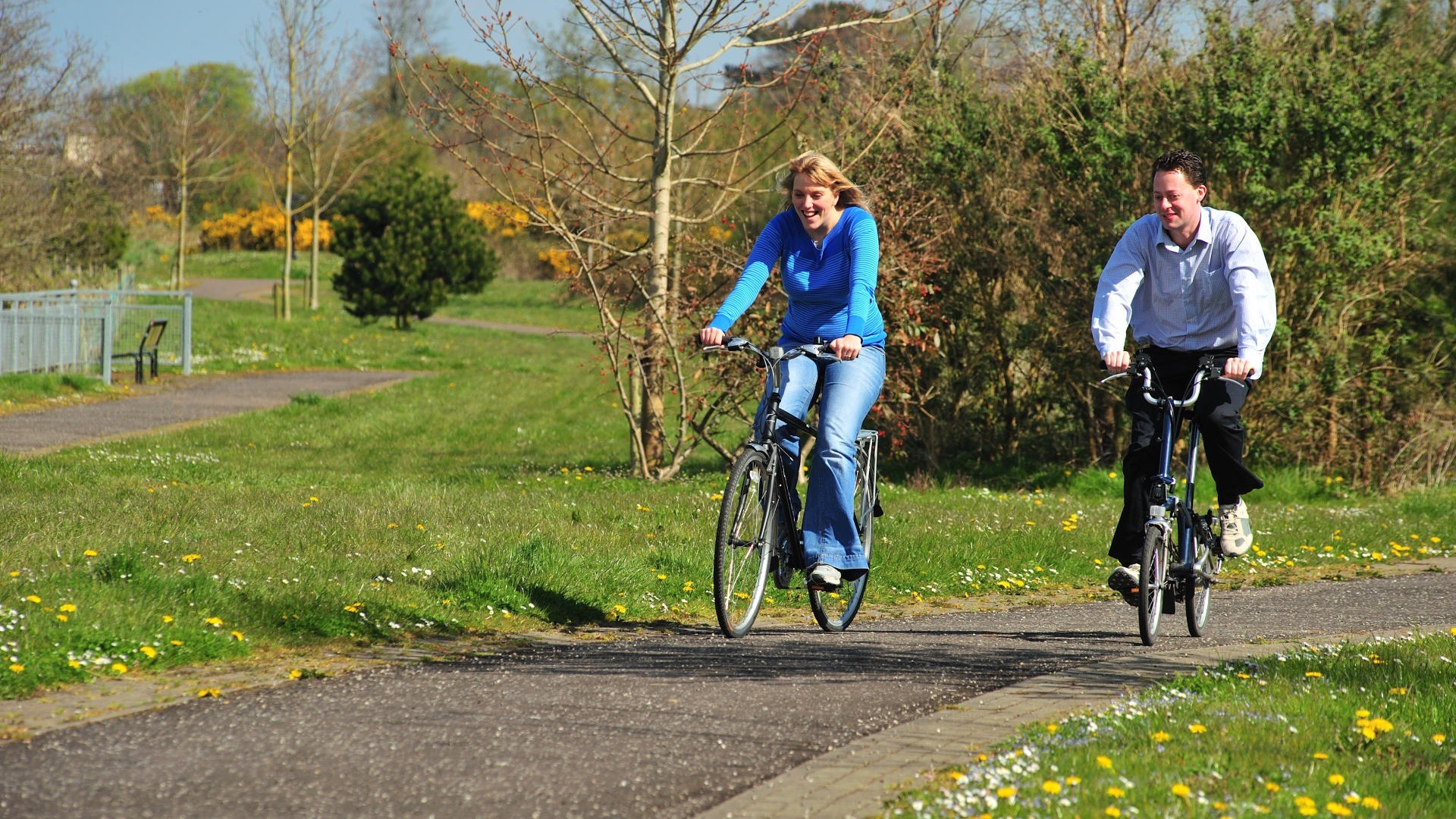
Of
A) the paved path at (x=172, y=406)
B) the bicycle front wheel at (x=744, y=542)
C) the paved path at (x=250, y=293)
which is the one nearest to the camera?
the bicycle front wheel at (x=744, y=542)

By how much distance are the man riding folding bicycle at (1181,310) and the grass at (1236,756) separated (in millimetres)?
1169

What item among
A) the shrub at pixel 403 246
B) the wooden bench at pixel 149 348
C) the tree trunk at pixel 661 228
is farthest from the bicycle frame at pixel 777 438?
the shrub at pixel 403 246

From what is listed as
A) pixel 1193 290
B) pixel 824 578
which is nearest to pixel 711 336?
pixel 824 578

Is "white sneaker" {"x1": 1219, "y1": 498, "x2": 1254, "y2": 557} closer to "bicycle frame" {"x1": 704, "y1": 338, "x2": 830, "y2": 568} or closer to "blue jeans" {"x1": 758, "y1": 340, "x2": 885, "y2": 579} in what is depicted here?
"blue jeans" {"x1": 758, "y1": 340, "x2": 885, "y2": 579}

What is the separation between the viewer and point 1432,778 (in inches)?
140

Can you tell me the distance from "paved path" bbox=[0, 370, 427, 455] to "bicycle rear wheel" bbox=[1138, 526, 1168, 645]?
9.89m

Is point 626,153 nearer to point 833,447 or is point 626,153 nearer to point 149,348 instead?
point 833,447

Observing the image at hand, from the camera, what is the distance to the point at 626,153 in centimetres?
1194

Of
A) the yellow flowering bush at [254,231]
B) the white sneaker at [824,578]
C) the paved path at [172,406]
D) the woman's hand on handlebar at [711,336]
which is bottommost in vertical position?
the paved path at [172,406]

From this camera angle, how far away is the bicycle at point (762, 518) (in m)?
5.46

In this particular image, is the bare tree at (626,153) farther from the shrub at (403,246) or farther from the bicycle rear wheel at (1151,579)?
the shrub at (403,246)

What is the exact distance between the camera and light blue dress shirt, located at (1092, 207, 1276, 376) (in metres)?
5.55

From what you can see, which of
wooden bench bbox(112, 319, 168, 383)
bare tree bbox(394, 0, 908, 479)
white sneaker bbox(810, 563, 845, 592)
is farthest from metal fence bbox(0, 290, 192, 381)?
white sneaker bbox(810, 563, 845, 592)

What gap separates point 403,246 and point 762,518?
1236 inches
